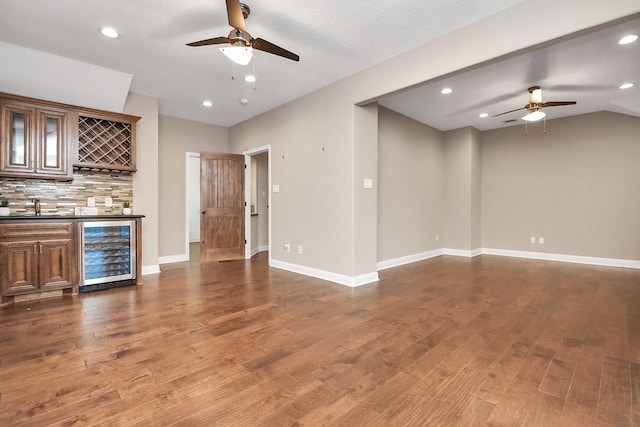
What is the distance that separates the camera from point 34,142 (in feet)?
12.3

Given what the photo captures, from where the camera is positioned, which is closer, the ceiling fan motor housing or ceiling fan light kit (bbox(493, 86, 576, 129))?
the ceiling fan motor housing

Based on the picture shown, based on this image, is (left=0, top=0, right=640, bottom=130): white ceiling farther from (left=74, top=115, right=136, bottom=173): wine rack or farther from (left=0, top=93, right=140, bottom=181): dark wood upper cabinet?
(left=74, top=115, right=136, bottom=173): wine rack

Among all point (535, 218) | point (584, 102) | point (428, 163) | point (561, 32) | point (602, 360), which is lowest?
point (602, 360)

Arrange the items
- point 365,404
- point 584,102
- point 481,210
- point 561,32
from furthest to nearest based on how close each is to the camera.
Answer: point 481,210, point 584,102, point 561,32, point 365,404

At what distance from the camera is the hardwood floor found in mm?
1571

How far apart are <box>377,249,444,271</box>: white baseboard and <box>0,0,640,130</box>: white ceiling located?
2.78m

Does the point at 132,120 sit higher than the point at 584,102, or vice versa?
the point at 584,102

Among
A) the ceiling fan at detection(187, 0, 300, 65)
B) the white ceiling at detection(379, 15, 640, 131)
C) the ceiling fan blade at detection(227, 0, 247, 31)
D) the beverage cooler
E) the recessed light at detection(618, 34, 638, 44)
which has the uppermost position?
the white ceiling at detection(379, 15, 640, 131)

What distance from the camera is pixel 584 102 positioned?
16.8ft

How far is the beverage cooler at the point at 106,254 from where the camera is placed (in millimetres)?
3760

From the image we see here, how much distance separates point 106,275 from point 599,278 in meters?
7.09

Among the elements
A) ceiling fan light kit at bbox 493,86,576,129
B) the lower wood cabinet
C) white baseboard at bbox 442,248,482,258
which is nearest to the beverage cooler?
the lower wood cabinet

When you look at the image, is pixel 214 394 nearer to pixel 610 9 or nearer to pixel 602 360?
pixel 602 360

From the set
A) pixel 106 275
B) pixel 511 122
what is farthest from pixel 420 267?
pixel 106 275
